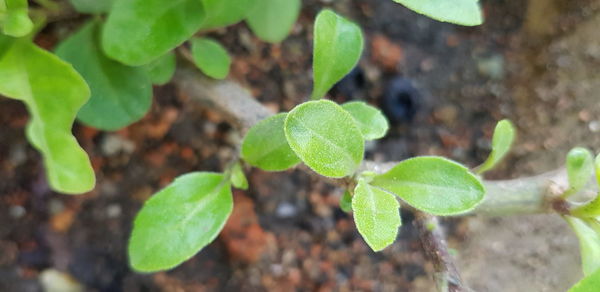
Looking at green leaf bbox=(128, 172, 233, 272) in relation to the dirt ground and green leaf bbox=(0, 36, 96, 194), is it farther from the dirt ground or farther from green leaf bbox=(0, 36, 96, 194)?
the dirt ground

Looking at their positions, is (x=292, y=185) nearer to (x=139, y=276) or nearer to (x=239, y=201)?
(x=239, y=201)

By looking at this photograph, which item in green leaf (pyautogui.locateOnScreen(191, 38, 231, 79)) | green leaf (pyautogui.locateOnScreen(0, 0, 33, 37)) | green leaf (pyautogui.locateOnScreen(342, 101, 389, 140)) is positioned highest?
green leaf (pyautogui.locateOnScreen(0, 0, 33, 37))

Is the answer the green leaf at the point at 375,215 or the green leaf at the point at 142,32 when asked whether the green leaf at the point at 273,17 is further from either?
the green leaf at the point at 375,215

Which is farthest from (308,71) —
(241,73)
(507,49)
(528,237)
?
(528,237)

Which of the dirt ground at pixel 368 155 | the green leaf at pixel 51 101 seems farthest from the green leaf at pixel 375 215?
the dirt ground at pixel 368 155

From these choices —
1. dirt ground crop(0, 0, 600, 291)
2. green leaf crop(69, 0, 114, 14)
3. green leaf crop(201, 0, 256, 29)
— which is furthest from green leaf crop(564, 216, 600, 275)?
green leaf crop(69, 0, 114, 14)

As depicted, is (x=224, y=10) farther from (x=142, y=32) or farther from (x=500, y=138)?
(x=500, y=138)

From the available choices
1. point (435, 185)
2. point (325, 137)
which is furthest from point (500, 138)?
point (325, 137)
